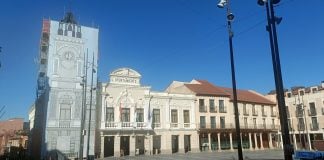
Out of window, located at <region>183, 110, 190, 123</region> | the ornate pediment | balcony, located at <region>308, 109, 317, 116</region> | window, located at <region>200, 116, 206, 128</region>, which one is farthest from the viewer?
balcony, located at <region>308, 109, 317, 116</region>

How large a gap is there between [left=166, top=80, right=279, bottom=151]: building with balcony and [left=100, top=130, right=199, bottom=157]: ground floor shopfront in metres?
2.30

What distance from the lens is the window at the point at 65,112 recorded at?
3375 cm

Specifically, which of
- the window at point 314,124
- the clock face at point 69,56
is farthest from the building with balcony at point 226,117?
the clock face at point 69,56

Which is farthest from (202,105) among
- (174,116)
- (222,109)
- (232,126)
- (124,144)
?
(124,144)

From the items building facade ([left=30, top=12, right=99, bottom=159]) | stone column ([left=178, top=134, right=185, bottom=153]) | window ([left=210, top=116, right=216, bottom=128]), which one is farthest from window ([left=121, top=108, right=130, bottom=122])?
window ([left=210, top=116, right=216, bottom=128])

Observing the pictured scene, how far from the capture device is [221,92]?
49.5 metres

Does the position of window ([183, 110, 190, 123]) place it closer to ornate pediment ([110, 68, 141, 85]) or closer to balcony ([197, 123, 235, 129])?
balcony ([197, 123, 235, 129])

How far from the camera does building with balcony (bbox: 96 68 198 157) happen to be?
37.8 m

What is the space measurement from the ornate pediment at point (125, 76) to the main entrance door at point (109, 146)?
282 inches

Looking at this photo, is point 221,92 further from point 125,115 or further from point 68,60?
point 68,60

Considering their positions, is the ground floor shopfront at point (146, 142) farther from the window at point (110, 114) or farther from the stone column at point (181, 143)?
the window at point (110, 114)

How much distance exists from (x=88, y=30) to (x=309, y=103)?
129 ft

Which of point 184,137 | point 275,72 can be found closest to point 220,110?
point 184,137

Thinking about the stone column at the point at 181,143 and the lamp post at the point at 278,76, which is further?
the stone column at the point at 181,143
